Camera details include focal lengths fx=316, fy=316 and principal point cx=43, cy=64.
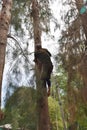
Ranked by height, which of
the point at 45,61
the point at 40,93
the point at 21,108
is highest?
the point at 45,61

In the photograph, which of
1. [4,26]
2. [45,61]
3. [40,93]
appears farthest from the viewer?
[45,61]

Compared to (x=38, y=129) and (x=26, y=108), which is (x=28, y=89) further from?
(x=38, y=129)

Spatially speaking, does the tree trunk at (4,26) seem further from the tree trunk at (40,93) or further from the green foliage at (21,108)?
the tree trunk at (40,93)

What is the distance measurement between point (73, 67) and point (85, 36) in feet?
2.08

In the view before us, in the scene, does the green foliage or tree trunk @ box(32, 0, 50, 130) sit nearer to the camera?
the green foliage

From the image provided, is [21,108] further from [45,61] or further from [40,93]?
[45,61]

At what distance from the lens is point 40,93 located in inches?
234

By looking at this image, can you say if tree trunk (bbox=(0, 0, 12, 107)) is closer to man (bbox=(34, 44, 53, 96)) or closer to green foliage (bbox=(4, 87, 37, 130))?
green foliage (bbox=(4, 87, 37, 130))

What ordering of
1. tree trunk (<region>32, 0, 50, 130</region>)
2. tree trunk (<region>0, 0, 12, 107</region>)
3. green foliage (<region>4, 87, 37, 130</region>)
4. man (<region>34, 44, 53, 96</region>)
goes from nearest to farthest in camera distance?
tree trunk (<region>0, 0, 12, 107</region>)
green foliage (<region>4, 87, 37, 130</region>)
tree trunk (<region>32, 0, 50, 130</region>)
man (<region>34, 44, 53, 96</region>)

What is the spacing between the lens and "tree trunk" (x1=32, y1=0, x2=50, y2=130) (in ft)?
19.5

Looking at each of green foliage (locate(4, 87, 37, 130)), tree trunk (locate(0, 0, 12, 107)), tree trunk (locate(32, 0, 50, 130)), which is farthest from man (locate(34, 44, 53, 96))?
tree trunk (locate(0, 0, 12, 107))

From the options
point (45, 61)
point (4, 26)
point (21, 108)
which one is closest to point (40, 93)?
point (21, 108)

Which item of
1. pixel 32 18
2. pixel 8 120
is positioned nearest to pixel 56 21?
pixel 32 18

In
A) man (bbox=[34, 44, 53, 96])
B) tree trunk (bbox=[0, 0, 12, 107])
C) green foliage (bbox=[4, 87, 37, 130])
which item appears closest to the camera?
tree trunk (bbox=[0, 0, 12, 107])
